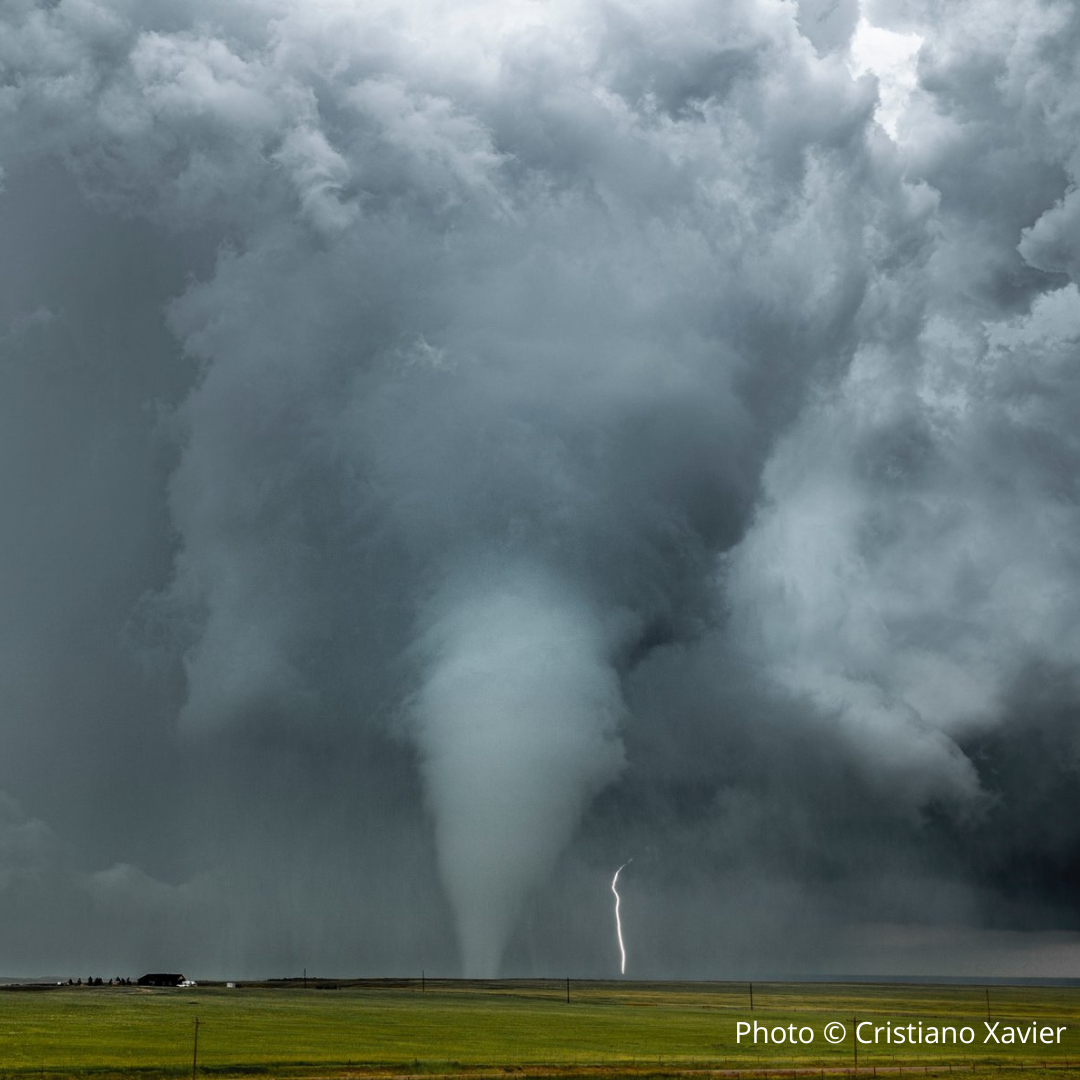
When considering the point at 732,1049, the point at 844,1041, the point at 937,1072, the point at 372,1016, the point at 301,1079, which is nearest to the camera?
the point at 301,1079

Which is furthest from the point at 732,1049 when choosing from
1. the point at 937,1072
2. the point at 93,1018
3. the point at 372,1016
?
the point at 93,1018

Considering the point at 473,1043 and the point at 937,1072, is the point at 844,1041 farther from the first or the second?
the point at 473,1043

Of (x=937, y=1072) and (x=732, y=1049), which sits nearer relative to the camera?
(x=937, y=1072)

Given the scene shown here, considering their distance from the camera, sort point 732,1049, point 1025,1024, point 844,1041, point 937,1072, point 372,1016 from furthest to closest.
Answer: point 1025,1024 → point 372,1016 → point 844,1041 → point 732,1049 → point 937,1072

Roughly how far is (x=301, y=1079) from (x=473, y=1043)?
39.4m

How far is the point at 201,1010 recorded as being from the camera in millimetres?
174500

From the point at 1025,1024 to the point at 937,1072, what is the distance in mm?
95055

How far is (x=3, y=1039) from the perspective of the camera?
378 ft

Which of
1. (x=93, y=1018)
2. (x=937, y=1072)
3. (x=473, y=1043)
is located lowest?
(x=937, y=1072)

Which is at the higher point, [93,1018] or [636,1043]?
[93,1018]

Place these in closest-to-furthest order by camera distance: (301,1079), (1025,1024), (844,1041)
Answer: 1. (301,1079)
2. (844,1041)
3. (1025,1024)

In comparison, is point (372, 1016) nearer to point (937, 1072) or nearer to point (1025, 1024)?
point (937, 1072)

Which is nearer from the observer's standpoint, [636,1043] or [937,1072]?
[937,1072]

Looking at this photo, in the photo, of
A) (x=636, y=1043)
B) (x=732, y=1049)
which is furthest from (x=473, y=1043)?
(x=732, y=1049)
